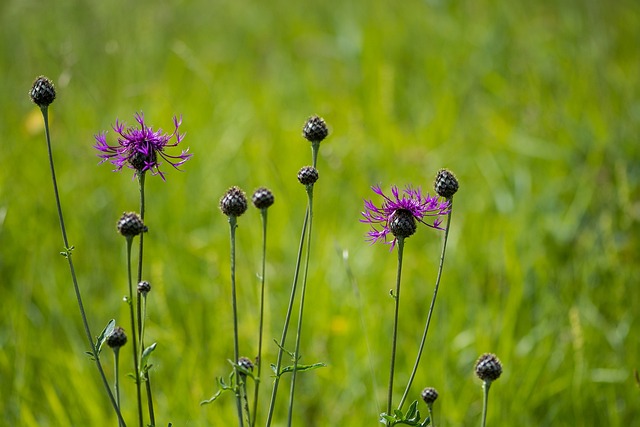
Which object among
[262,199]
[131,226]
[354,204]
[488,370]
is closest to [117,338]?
[131,226]

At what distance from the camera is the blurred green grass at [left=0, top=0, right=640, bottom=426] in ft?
6.98

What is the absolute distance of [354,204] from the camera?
3137 millimetres

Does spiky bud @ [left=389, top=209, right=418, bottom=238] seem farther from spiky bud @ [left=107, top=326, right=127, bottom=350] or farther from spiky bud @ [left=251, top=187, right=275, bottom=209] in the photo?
spiky bud @ [left=107, top=326, right=127, bottom=350]

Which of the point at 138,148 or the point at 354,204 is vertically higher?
the point at 354,204

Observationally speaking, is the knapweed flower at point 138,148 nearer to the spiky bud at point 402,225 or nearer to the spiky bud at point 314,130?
the spiky bud at point 314,130

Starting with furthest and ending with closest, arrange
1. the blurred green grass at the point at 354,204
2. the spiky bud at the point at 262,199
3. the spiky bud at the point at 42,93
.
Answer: the blurred green grass at the point at 354,204 → the spiky bud at the point at 262,199 → the spiky bud at the point at 42,93

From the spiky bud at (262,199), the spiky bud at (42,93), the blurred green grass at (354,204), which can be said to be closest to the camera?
the spiky bud at (42,93)

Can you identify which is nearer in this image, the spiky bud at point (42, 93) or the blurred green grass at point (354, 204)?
the spiky bud at point (42, 93)

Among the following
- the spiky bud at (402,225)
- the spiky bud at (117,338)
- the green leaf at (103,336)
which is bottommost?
the green leaf at (103,336)

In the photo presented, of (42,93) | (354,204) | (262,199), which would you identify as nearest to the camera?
(42,93)

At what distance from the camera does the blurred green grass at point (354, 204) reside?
2127 millimetres

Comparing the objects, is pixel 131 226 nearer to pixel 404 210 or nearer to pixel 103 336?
pixel 103 336

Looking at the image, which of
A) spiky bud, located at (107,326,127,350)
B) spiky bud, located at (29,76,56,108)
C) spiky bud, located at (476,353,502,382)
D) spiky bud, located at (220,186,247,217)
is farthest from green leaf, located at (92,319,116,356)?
spiky bud, located at (476,353,502,382)

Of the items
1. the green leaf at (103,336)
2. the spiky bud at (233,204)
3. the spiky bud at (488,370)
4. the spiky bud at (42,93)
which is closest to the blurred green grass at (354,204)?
the spiky bud at (488,370)
